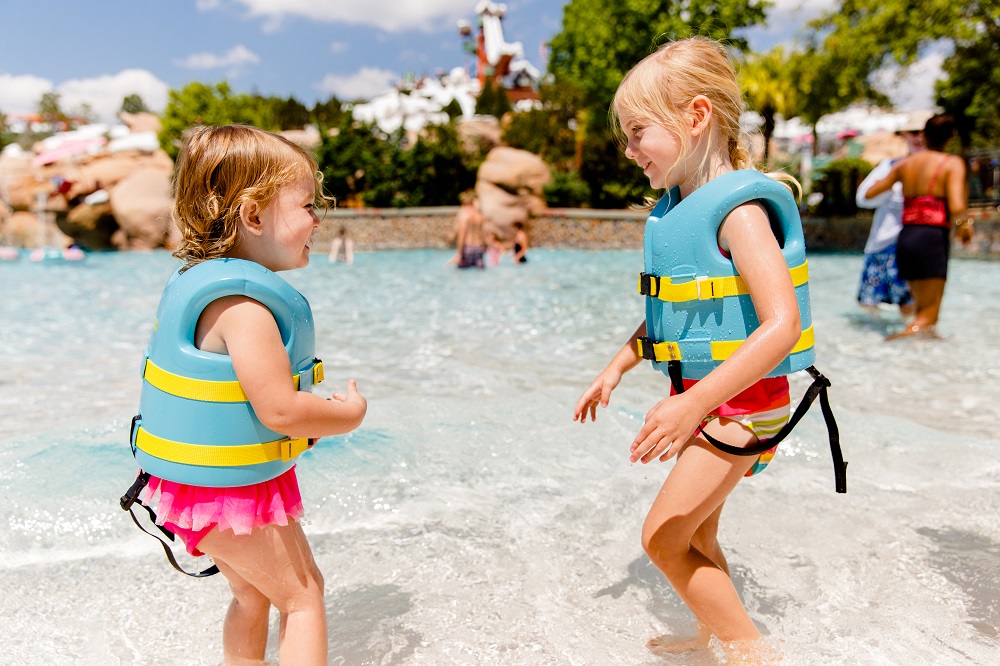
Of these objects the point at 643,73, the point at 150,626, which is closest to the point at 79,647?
the point at 150,626

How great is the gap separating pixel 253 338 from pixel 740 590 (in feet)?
6.15

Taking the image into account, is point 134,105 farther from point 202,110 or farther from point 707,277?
point 707,277

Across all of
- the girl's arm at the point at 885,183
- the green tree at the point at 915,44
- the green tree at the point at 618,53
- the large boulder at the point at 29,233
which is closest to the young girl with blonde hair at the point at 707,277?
the girl's arm at the point at 885,183

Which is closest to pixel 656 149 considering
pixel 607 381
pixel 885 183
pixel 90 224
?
pixel 607 381

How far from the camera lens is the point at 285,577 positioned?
1.78 m

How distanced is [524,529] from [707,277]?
4.95ft

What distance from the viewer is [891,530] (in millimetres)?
3008

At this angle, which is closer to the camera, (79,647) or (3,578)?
(79,647)

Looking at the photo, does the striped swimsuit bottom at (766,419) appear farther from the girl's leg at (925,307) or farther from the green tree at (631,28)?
the green tree at (631,28)

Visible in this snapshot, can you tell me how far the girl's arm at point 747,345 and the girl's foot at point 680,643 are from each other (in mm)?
753

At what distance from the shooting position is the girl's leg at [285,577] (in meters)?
1.75

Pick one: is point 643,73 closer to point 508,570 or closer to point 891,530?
point 508,570

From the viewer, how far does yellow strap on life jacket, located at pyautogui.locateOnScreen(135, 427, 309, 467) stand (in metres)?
1.69

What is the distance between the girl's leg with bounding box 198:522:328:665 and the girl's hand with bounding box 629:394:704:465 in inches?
32.6
